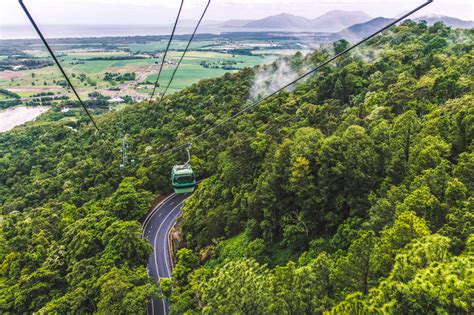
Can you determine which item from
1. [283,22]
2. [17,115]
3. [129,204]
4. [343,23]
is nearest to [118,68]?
[17,115]

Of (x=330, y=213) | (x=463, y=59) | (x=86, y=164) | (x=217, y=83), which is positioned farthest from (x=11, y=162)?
(x=463, y=59)

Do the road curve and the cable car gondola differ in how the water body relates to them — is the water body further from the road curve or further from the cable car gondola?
the cable car gondola

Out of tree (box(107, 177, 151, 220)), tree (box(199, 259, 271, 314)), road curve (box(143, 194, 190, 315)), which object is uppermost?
tree (box(199, 259, 271, 314))

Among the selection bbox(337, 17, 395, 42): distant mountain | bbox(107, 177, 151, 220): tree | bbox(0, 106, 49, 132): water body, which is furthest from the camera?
bbox(0, 106, 49, 132): water body

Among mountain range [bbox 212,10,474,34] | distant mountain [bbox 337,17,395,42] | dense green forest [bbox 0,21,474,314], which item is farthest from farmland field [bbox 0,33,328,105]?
distant mountain [bbox 337,17,395,42]

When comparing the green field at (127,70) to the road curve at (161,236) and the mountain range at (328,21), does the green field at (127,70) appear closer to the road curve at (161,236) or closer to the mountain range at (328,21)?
the mountain range at (328,21)

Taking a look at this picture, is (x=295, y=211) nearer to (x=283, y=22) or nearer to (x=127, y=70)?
(x=283, y=22)

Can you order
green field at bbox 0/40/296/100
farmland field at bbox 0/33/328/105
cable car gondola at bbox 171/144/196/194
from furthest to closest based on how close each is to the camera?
green field at bbox 0/40/296/100 < farmland field at bbox 0/33/328/105 < cable car gondola at bbox 171/144/196/194
